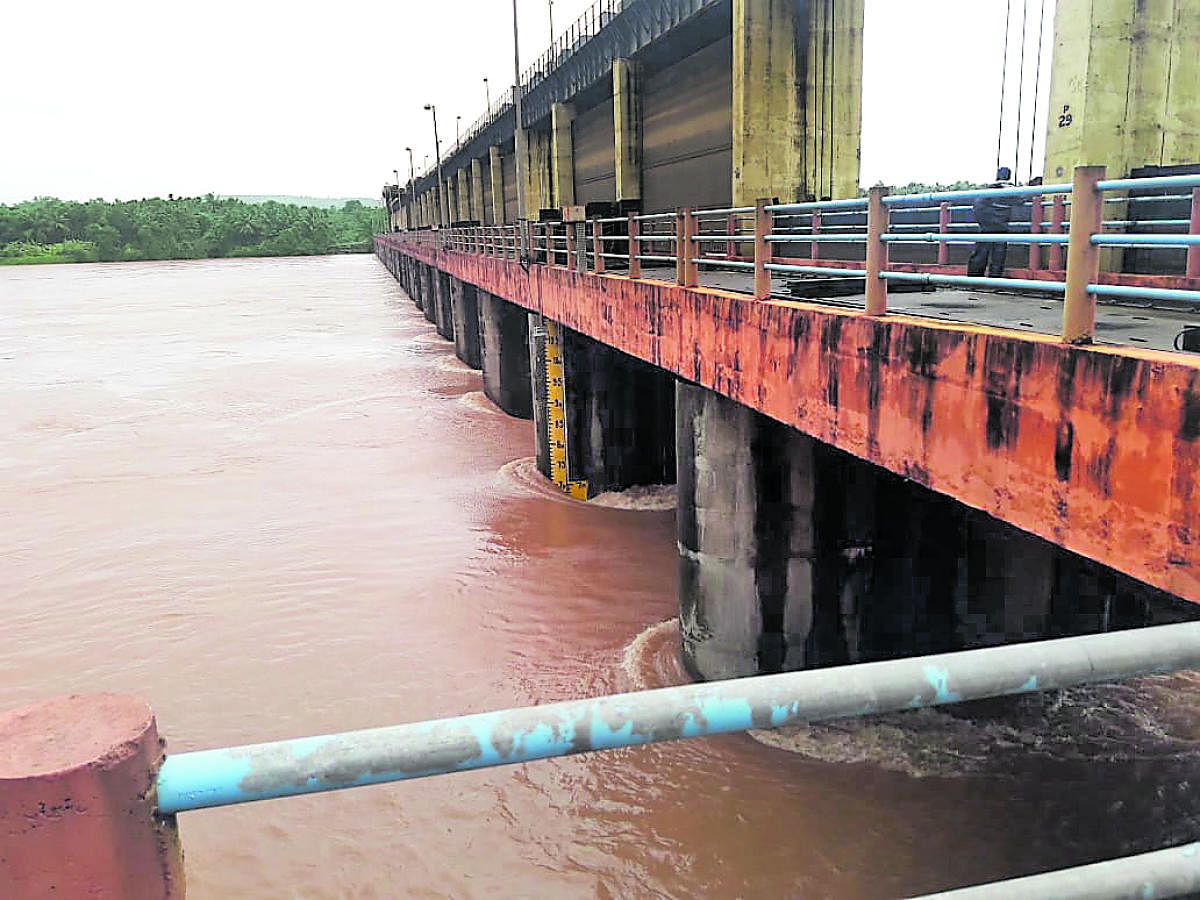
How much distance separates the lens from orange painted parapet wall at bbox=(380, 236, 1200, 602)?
389cm

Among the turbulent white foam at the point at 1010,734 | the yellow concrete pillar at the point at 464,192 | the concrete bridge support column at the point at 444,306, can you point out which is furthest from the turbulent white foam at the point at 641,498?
the yellow concrete pillar at the point at 464,192

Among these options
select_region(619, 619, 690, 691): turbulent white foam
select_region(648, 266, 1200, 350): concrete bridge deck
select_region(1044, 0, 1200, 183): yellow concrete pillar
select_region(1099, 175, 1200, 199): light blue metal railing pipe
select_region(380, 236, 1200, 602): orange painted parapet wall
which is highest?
select_region(1044, 0, 1200, 183): yellow concrete pillar

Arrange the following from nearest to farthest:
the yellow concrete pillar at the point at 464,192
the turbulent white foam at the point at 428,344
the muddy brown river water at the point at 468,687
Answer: the muddy brown river water at the point at 468,687 < the turbulent white foam at the point at 428,344 < the yellow concrete pillar at the point at 464,192

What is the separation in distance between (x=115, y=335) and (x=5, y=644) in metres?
43.0

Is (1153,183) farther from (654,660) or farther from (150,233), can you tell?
(150,233)

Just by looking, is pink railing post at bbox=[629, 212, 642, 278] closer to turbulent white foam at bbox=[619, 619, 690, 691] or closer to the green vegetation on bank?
turbulent white foam at bbox=[619, 619, 690, 691]

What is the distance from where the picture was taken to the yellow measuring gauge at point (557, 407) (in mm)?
16734

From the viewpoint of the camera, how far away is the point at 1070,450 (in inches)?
171

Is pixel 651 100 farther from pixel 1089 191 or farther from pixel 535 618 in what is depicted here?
pixel 1089 191

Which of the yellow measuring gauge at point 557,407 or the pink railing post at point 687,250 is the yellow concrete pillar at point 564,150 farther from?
the pink railing post at point 687,250

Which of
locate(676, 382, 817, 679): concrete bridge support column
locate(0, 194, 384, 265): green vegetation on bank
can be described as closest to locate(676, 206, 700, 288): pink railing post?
locate(676, 382, 817, 679): concrete bridge support column

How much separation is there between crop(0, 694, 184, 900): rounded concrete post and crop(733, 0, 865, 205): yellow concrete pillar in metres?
14.5

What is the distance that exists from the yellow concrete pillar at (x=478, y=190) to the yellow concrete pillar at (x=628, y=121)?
88.9ft

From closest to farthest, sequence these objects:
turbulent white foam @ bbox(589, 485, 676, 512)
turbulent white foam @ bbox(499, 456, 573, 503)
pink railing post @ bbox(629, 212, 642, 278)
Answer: pink railing post @ bbox(629, 212, 642, 278), turbulent white foam @ bbox(589, 485, 676, 512), turbulent white foam @ bbox(499, 456, 573, 503)
